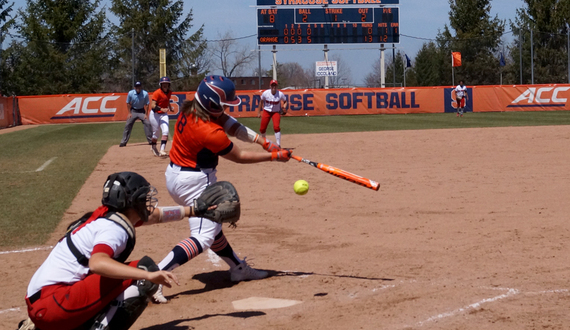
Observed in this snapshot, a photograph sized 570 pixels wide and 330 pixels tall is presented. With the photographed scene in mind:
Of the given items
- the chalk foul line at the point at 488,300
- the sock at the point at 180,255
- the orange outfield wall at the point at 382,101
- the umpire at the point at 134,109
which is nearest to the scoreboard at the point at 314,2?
the orange outfield wall at the point at 382,101

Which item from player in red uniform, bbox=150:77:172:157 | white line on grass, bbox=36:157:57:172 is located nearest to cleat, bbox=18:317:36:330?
white line on grass, bbox=36:157:57:172

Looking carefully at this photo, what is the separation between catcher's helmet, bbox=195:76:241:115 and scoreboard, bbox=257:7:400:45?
32299 mm

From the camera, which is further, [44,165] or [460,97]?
[460,97]

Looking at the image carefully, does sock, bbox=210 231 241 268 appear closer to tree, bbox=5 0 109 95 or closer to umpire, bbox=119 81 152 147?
umpire, bbox=119 81 152 147

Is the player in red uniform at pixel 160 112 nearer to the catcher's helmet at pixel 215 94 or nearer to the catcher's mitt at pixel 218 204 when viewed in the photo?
the catcher's helmet at pixel 215 94

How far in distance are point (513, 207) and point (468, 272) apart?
10.9 ft

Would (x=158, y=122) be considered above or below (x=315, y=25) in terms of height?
below

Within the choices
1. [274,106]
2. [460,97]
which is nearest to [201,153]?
[274,106]

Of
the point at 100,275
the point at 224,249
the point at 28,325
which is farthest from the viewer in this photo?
the point at 224,249

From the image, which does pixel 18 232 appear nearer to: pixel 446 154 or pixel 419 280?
pixel 419 280

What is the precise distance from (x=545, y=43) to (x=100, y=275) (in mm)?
47105

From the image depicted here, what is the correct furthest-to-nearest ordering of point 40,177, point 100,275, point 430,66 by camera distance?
point 430,66, point 40,177, point 100,275

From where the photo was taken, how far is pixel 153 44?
1804 inches

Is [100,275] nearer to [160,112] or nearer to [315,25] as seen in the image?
[160,112]
